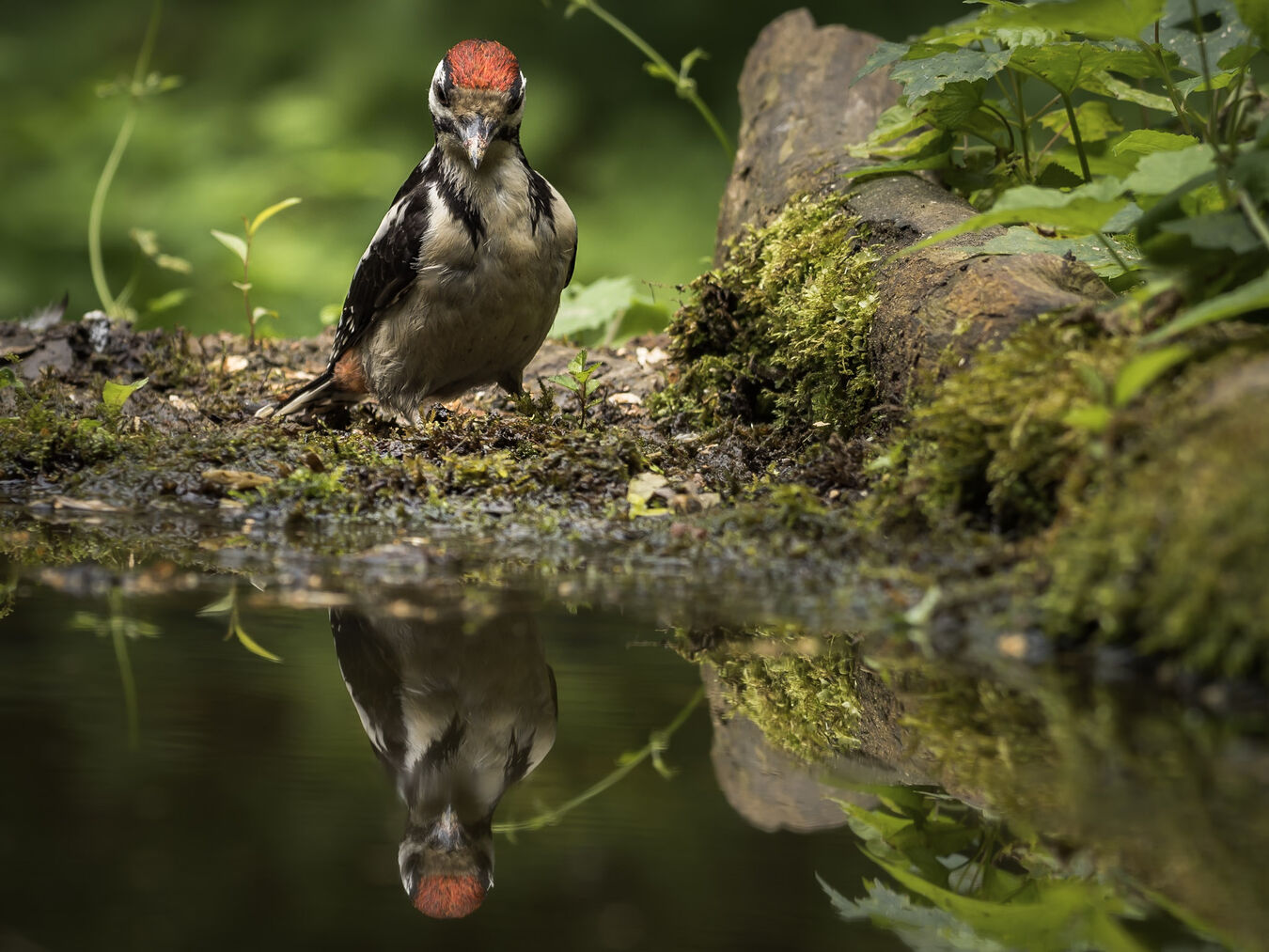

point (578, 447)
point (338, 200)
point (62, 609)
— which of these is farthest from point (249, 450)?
point (338, 200)

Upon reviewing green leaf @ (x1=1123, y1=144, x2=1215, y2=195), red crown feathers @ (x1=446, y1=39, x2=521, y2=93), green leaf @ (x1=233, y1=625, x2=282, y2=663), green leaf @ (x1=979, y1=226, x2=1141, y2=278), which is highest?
red crown feathers @ (x1=446, y1=39, x2=521, y2=93)

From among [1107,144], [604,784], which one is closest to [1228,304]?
[604,784]

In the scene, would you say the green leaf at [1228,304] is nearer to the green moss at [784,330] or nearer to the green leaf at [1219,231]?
the green leaf at [1219,231]

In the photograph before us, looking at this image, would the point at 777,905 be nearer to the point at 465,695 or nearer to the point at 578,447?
the point at 465,695

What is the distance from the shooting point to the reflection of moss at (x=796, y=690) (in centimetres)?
170

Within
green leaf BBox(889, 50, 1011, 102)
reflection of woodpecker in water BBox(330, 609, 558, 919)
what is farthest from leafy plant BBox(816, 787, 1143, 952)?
green leaf BBox(889, 50, 1011, 102)

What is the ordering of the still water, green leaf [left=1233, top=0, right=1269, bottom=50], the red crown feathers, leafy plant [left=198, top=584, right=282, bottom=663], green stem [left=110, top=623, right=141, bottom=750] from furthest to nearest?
the red crown feathers → green leaf [left=1233, top=0, right=1269, bottom=50] → leafy plant [left=198, top=584, right=282, bottom=663] → green stem [left=110, top=623, right=141, bottom=750] → the still water

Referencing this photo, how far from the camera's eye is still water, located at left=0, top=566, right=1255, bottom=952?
1206 mm

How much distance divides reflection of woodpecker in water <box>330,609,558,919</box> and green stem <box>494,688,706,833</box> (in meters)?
0.04

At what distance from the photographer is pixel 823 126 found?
455 centimetres

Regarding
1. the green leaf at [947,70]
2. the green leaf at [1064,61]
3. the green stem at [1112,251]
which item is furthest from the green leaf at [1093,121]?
the green stem at [1112,251]

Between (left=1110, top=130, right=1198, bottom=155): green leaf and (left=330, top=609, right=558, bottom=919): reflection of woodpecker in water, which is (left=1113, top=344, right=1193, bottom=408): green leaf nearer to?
(left=330, top=609, right=558, bottom=919): reflection of woodpecker in water

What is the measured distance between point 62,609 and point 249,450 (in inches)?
49.4

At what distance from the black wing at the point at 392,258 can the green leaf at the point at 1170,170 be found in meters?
2.20
